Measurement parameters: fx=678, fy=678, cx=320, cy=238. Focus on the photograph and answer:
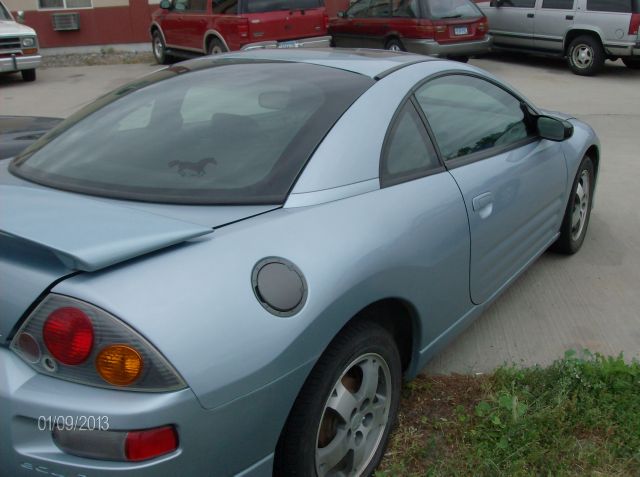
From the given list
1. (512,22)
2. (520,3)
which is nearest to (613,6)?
(520,3)

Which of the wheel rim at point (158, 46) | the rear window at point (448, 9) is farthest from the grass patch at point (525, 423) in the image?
the wheel rim at point (158, 46)

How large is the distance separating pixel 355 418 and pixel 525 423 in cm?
81

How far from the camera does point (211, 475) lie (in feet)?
6.03

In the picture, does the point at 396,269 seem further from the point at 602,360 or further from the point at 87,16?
the point at 87,16

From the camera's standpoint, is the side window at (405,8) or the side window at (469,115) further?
the side window at (405,8)

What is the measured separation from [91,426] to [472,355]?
2188 millimetres

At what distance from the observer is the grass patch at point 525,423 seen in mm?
2576

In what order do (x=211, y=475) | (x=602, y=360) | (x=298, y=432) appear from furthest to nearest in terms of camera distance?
(x=602, y=360) → (x=298, y=432) → (x=211, y=475)

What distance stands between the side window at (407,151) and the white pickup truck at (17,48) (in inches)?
477

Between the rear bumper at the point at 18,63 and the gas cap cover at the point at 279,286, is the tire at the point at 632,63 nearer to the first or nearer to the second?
the rear bumper at the point at 18,63

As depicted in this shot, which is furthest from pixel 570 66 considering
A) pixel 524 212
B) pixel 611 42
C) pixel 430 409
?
pixel 430 409

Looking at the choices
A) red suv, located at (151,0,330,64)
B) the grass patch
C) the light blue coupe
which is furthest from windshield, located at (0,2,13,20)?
the grass patch

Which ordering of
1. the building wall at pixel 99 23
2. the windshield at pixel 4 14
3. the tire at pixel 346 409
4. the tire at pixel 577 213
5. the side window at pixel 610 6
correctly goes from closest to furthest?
the tire at pixel 346 409 → the tire at pixel 577 213 → the side window at pixel 610 6 → the windshield at pixel 4 14 → the building wall at pixel 99 23

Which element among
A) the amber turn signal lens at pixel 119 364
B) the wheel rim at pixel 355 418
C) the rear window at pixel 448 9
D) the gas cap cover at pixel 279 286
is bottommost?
the wheel rim at pixel 355 418
